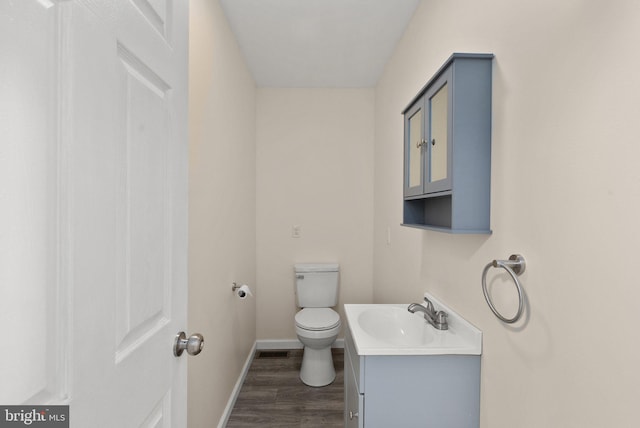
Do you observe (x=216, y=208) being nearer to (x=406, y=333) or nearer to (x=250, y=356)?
(x=406, y=333)

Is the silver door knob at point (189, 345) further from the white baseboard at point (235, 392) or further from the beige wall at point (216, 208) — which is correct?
the white baseboard at point (235, 392)

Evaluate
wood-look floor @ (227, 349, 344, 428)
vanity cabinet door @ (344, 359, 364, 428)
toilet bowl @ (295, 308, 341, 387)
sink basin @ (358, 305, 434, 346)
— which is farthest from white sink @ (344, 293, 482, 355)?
wood-look floor @ (227, 349, 344, 428)

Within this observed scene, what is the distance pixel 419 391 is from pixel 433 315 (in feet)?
1.17

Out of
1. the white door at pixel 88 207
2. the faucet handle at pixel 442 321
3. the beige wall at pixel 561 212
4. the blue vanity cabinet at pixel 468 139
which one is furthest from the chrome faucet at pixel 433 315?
the white door at pixel 88 207

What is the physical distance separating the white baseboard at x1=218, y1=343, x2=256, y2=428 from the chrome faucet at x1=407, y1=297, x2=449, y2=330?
4.28ft

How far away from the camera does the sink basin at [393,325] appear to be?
4.74ft

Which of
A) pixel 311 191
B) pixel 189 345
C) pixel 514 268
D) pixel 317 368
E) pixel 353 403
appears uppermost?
pixel 311 191

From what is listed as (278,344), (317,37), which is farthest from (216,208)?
(278,344)

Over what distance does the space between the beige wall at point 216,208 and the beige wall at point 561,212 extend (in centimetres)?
115

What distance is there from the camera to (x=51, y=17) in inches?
16.4

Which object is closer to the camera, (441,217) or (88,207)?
(88,207)

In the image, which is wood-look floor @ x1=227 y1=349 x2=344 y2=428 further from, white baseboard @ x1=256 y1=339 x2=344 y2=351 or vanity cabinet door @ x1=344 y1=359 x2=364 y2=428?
vanity cabinet door @ x1=344 y1=359 x2=364 y2=428

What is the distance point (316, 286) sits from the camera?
2.68 metres

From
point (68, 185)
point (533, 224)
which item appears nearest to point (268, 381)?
point (533, 224)
